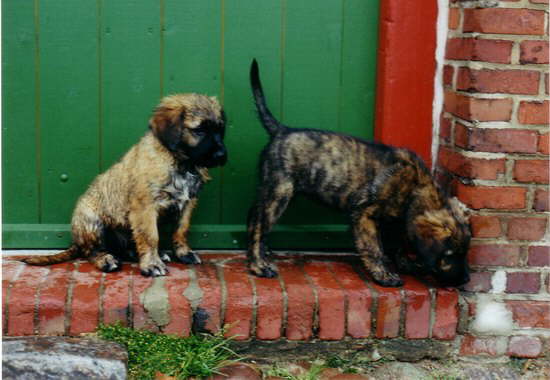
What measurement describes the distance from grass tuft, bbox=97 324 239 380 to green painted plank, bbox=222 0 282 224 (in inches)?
34.9

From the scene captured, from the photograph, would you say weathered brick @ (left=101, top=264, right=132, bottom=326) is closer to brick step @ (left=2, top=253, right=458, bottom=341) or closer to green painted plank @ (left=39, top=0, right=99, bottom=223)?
brick step @ (left=2, top=253, right=458, bottom=341)

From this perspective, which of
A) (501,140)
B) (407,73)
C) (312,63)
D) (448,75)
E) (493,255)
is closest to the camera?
(501,140)

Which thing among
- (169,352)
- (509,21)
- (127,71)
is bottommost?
(169,352)

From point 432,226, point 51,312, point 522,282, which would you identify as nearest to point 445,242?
point 432,226

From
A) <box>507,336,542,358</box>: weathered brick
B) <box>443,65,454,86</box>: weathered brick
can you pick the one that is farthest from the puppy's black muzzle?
<box>507,336,542,358</box>: weathered brick

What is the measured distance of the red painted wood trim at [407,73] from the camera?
4309 millimetres

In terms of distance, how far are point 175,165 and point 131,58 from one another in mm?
630

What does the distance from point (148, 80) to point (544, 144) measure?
6.27 feet

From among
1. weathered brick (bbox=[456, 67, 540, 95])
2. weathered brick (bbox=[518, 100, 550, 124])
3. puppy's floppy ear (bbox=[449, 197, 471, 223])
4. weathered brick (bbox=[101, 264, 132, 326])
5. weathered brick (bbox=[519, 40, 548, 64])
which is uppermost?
weathered brick (bbox=[519, 40, 548, 64])

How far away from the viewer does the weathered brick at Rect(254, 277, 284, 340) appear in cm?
394

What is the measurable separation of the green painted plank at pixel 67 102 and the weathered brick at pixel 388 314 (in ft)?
5.17

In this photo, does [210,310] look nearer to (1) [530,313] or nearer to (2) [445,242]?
(2) [445,242]

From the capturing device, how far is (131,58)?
14.5ft

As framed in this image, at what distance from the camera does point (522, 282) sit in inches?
164
